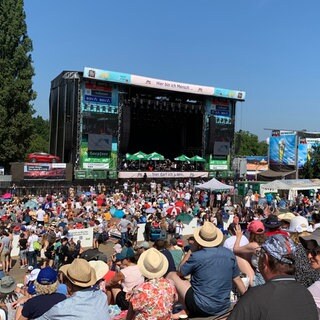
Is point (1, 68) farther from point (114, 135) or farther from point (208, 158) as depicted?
point (208, 158)

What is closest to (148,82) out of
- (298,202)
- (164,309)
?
(298,202)

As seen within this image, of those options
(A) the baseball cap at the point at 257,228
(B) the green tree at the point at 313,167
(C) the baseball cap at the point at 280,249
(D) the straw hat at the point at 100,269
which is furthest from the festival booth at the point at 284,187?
(C) the baseball cap at the point at 280,249

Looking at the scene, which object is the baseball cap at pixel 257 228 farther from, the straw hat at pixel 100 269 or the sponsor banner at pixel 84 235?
the sponsor banner at pixel 84 235

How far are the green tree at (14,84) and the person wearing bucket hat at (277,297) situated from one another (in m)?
34.0

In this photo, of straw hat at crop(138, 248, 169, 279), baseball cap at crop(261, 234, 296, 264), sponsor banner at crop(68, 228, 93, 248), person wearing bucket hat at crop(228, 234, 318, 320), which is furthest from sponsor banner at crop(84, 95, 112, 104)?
person wearing bucket hat at crop(228, 234, 318, 320)

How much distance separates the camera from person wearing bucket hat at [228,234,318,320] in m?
2.04

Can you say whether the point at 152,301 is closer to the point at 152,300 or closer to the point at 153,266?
the point at 152,300

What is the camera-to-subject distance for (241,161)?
Answer: 4141 centimetres

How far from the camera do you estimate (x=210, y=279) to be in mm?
4137

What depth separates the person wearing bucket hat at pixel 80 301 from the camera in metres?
3.27

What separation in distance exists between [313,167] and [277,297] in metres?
47.6

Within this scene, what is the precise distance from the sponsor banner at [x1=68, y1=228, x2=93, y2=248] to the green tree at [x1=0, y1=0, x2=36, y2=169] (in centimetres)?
2057

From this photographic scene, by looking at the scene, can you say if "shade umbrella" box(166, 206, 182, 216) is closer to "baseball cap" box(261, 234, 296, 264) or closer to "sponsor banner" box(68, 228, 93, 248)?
"sponsor banner" box(68, 228, 93, 248)

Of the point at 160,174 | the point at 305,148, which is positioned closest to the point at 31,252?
the point at 160,174
